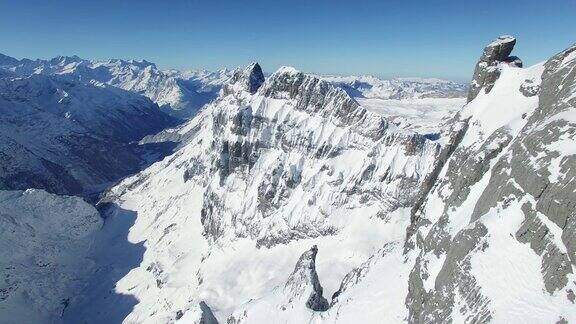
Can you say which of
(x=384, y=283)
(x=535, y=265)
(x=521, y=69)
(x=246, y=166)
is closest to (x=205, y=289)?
(x=246, y=166)

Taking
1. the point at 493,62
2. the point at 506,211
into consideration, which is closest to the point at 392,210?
the point at 493,62

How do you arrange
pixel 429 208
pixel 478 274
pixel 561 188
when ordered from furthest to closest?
pixel 429 208 < pixel 478 274 < pixel 561 188

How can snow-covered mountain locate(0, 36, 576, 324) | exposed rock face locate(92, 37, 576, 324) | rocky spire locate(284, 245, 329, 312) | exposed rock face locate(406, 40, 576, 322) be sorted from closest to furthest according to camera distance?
exposed rock face locate(406, 40, 576, 322), exposed rock face locate(92, 37, 576, 324), snow-covered mountain locate(0, 36, 576, 324), rocky spire locate(284, 245, 329, 312)

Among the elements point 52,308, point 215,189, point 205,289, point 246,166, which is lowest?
point 52,308

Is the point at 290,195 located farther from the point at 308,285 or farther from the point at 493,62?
the point at 493,62

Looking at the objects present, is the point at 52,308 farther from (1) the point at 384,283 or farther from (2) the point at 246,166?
(1) the point at 384,283

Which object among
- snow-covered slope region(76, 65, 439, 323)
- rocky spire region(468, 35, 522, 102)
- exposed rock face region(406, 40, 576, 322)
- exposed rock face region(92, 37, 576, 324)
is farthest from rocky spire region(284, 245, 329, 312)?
rocky spire region(468, 35, 522, 102)

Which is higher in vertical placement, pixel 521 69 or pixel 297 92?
pixel 521 69

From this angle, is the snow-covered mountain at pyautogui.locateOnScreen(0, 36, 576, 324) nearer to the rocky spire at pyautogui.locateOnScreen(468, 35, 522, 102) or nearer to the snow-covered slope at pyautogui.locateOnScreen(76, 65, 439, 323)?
the rocky spire at pyautogui.locateOnScreen(468, 35, 522, 102)
